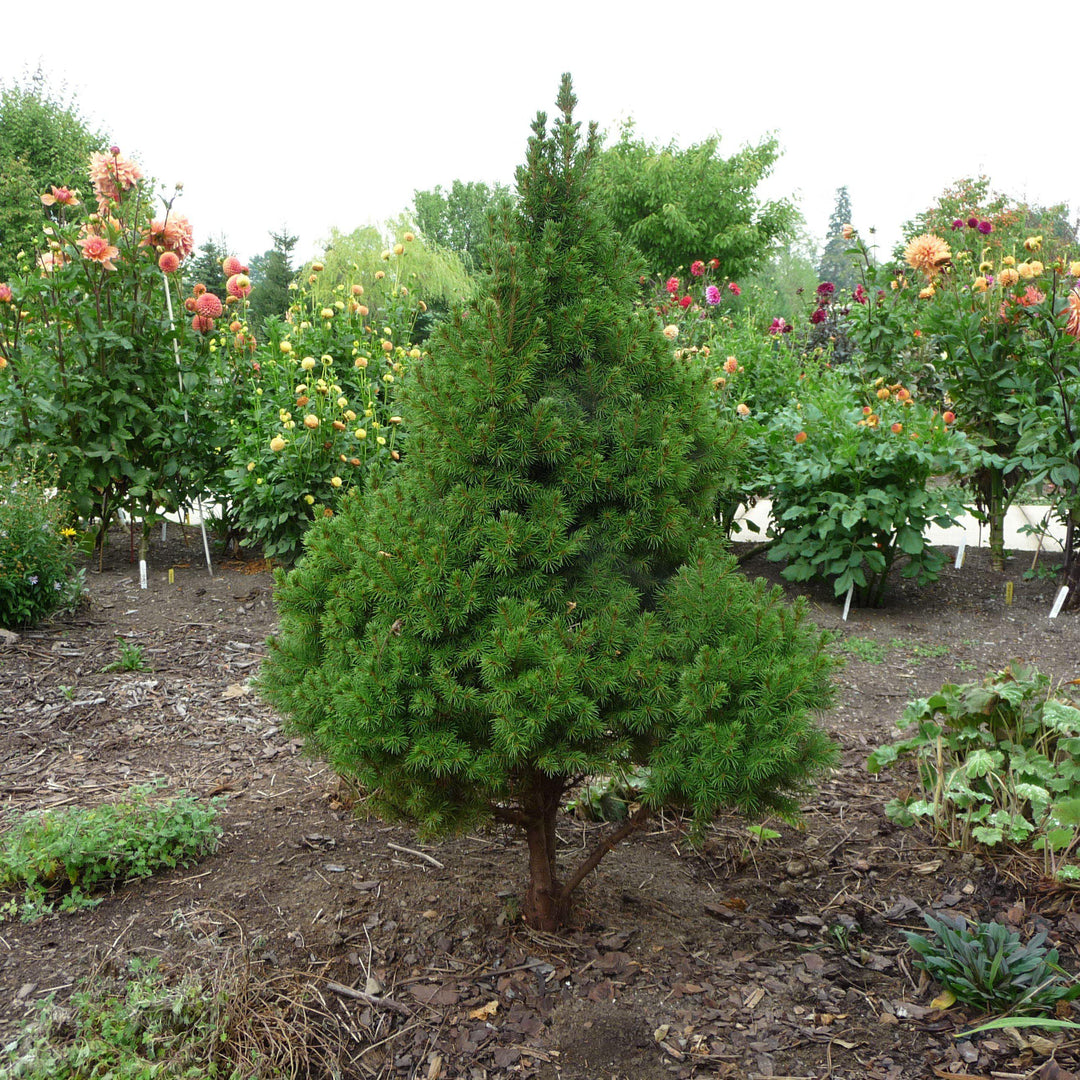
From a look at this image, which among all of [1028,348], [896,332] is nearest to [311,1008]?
[1028,348]

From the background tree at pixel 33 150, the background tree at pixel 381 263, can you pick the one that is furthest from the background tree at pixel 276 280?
the background tree at pixel 33 150

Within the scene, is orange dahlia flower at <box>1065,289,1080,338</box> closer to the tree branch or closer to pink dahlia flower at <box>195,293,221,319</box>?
the tree branch

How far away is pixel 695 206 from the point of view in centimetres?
2631

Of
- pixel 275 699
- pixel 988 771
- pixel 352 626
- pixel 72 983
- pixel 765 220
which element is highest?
pixel 765 220

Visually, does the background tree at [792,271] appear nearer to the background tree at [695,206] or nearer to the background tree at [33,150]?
the background tree at [695,206]

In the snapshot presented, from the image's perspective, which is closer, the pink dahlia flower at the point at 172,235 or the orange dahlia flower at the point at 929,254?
the pink dahlia flower at the point at 172,235

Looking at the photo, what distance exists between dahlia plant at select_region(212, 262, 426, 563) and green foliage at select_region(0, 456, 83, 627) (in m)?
1.10

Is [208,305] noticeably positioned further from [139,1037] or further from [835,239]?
[835,239]

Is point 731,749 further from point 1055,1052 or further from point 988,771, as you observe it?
point 988,771

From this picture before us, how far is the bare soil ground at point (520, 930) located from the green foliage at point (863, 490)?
1.75 m

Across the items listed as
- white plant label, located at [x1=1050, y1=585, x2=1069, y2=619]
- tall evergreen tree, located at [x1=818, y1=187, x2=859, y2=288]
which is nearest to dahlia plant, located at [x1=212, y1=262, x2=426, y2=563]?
white plant label, located at [x1=1050, y1=585, x2=1069, y2=619]

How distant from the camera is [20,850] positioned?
8.21 ft

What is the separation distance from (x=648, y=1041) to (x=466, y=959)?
1.65ft

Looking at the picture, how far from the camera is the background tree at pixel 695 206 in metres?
25.8
